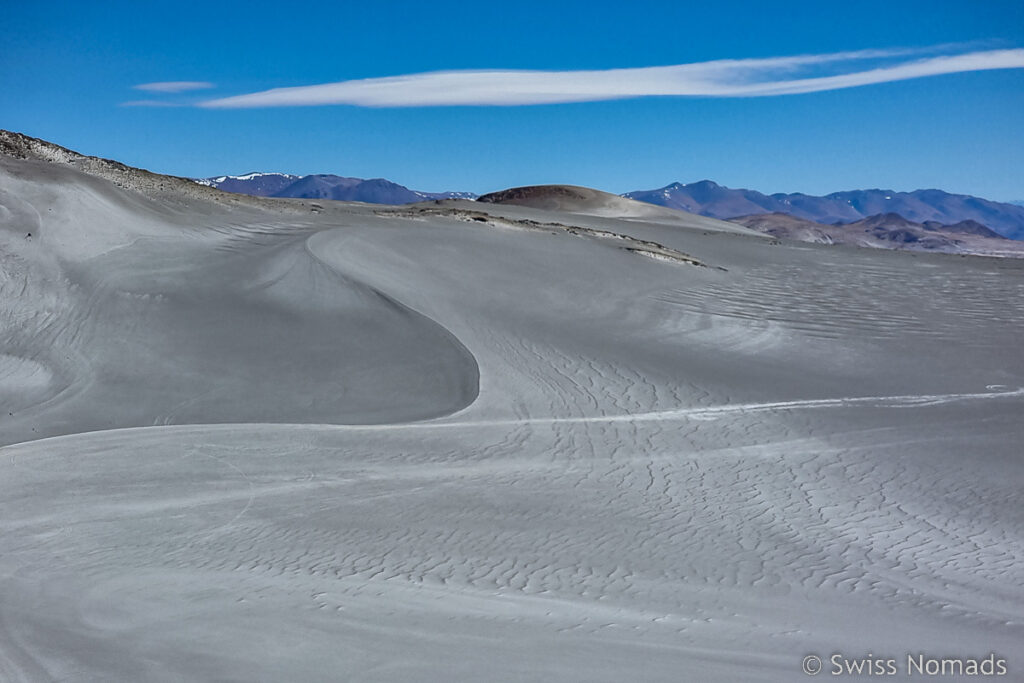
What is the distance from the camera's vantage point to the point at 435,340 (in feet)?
42.7

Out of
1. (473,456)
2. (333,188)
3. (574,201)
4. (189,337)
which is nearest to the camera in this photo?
(473,456)

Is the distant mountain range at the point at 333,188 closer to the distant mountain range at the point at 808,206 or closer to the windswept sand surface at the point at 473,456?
the distant mountain range at the point at 808,206

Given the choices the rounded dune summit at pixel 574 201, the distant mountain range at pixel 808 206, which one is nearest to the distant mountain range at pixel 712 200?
the distant mountain range at pixel 808 206

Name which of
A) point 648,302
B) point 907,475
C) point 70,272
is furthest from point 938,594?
point 70,272

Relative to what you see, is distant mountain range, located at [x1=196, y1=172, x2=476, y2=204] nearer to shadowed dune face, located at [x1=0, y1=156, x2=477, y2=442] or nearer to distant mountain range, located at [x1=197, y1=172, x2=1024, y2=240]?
distant mountain range, located at [x1=197, y1=172, x2=1024, y2=240]

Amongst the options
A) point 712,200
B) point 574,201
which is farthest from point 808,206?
point 574,201

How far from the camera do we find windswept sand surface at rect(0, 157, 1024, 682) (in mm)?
5145

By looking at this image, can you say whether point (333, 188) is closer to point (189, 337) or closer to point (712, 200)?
point (712, 200)

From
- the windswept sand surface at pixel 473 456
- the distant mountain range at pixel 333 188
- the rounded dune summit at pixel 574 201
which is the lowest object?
the windswept sand surface at pixel 473 456

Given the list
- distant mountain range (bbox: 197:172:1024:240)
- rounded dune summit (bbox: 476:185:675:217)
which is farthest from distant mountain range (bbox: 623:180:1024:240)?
rounded dune summit (bbox: 476:185:675:217)

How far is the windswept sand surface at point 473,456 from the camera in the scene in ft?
16.9

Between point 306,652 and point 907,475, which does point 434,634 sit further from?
point 907,475

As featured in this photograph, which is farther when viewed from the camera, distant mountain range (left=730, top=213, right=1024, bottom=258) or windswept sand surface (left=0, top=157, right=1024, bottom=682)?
distant mountain range (left=730, top=213, right=1024, bottom=258)

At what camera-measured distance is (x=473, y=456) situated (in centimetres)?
911
